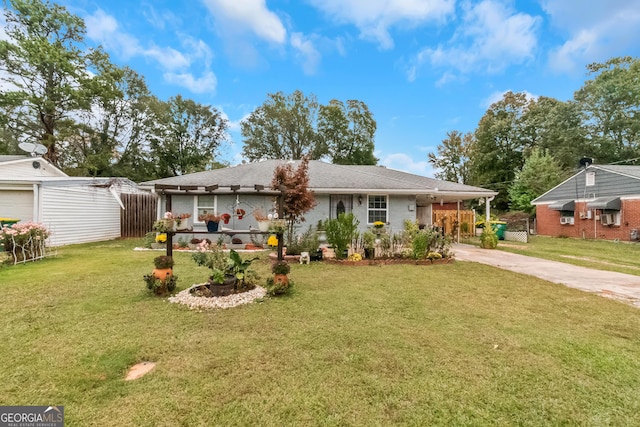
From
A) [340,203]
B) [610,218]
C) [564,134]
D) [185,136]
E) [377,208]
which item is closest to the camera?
[340,203]

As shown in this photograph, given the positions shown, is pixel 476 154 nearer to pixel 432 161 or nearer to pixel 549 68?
pixel 432 161

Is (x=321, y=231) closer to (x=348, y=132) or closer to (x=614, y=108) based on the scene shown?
(x=348, y=132)

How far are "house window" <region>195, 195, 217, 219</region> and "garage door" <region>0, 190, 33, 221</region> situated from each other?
616cm

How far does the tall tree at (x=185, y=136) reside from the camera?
27.2m

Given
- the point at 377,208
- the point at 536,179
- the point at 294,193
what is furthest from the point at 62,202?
the point at 536,179

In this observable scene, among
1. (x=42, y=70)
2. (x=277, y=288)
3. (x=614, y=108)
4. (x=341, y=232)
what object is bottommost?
(x=277, y=288)

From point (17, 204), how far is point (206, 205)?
6.95 metres

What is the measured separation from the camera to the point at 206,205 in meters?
11.5

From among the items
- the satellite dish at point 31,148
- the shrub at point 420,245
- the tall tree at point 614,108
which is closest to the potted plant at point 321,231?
the shrub at point 420,245

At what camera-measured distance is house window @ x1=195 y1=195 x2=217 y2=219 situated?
11.4 metres

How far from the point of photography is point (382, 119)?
31.2 meters

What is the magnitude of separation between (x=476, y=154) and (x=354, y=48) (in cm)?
2317

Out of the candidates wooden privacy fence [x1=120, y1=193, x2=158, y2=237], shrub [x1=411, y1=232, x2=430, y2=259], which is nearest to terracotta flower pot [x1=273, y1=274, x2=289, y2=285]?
shrub [x1=411, y1=232, x2=430, y2=259]

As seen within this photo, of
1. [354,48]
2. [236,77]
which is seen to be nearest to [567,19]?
[354,48]
